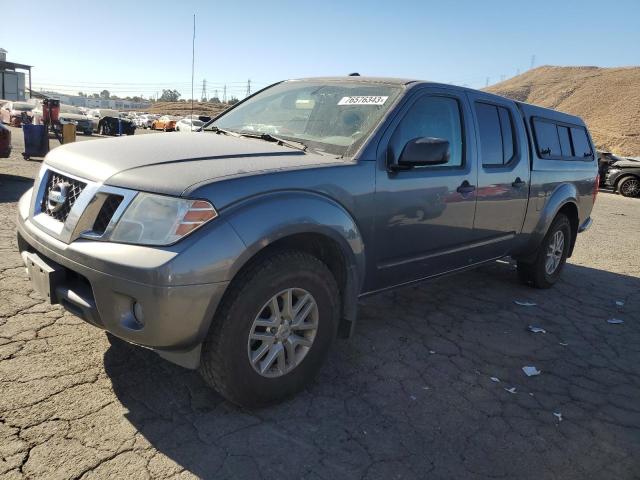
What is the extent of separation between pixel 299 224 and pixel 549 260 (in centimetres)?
388

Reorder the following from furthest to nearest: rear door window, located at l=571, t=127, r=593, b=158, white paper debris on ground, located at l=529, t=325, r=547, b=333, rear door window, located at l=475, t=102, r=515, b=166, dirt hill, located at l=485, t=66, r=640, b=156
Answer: dirt hill, located at l=485, t=66, r=640, b=156
rear door window, located at l=571, t=127, r=593, b=158
white paper debris on ground, located at l=529, t=325, r=547, b=333
rear door window, located at l=475, t=102, r=515, b=166

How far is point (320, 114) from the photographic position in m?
3.47

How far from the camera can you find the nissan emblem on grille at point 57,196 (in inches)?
103

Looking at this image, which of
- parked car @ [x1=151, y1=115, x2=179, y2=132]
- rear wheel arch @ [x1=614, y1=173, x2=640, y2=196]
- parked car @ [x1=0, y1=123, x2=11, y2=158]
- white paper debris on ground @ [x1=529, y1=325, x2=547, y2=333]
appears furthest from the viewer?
parked car @ [x1=151, y1=115, x2=179, y2=132]

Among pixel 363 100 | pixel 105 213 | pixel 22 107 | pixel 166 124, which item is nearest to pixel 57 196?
pixel 105 213

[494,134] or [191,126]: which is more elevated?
[494,134]

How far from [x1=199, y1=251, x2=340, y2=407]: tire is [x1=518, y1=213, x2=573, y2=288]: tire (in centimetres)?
322

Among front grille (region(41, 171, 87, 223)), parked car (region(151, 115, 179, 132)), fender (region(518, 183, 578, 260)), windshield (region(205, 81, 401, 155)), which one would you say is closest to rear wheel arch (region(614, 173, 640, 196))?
fender (region(518, 183, 578, 260))

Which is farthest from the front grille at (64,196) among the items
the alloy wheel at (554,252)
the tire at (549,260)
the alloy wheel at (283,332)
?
the alloy wheel at (554,252)

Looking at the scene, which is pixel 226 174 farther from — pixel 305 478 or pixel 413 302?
pixel 413 302

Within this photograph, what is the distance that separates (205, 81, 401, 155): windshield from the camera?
3.22 m

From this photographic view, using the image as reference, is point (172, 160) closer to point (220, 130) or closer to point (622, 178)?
point (220, 130)

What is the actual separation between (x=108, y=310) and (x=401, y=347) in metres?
2.13

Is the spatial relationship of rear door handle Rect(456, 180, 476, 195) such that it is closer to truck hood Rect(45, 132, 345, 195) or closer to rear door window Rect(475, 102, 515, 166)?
rear door window Rect(475, 102, 515, 166)
